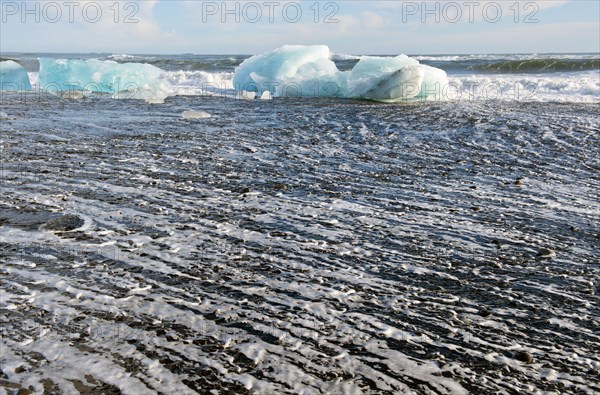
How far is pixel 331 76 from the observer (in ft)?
47.6

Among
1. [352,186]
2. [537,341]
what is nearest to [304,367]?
[537,341]

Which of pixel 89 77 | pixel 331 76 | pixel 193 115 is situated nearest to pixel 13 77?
pixel 89 77

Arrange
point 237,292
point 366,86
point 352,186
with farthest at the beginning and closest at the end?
point 366,86
point 352,186
point 237,292

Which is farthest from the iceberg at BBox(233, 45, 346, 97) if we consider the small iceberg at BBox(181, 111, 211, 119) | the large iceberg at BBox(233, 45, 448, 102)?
the small iceberg at BBox(181, 111, 211, 119)

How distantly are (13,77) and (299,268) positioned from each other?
1744 cm

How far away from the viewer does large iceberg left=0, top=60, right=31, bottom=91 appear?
1727 cm

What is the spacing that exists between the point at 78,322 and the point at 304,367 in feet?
2.98

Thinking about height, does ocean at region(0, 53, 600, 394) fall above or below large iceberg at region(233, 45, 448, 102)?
below

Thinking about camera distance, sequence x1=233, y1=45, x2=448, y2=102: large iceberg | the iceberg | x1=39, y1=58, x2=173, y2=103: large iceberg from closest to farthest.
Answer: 1. x1=233, y1=45, x2=448, y2=102: large iceberg
2. the iceberg
3. x1=39, y1=58, x2=173, y2=103: large iceberg

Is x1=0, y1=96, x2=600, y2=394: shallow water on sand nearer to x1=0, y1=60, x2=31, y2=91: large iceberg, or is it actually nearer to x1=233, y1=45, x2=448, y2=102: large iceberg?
x1=233, y1=45, x2=448, y2=102: large iceberg

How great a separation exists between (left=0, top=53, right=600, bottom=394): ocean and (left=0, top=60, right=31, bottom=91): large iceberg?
40.7 feet

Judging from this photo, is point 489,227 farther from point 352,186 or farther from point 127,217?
point 127,217

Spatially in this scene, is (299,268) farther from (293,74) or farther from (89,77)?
(89,77)

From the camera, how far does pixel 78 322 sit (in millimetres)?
2172
